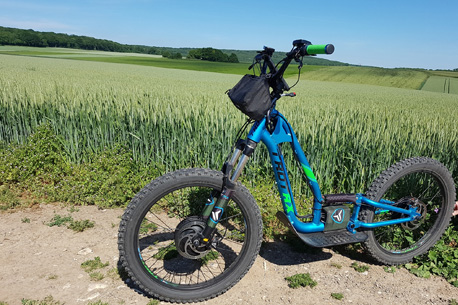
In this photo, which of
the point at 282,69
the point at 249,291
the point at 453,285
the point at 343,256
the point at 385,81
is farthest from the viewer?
the point at 385,81

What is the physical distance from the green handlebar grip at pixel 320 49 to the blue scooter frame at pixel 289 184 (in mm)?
557

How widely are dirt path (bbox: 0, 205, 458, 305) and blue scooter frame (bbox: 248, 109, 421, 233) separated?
1.59 feet

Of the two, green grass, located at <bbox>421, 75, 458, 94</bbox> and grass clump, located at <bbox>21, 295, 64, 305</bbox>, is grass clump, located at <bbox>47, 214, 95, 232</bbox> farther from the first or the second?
green grass, located at <bbox>421, 75, 458, 94</bbox>

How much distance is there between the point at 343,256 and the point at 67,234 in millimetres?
2960

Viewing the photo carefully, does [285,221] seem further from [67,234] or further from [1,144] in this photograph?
[1,144]

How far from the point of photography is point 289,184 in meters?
2.84

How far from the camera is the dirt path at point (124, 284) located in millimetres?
2764

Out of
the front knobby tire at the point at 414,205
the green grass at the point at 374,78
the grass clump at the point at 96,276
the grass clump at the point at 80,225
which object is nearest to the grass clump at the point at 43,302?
the grass clump at the point at 96,276

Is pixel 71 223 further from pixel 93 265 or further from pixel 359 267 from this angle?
pixel 359 267

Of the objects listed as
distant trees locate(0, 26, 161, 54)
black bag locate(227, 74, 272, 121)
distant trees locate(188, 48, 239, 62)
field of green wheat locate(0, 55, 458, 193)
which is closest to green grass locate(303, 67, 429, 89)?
distant trees locate(188, 48, 239, 62)

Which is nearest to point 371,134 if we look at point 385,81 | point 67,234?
point 67,234

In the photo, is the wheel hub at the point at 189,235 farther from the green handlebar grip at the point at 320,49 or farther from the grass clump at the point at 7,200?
the grass clump at the point at 7,200

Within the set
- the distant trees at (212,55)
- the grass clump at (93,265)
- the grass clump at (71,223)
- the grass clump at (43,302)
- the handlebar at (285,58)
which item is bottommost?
the grass clump at (71,223)

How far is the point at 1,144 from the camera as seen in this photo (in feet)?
18.5
